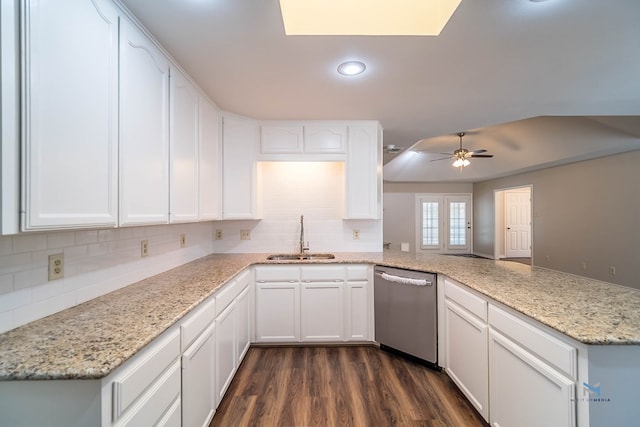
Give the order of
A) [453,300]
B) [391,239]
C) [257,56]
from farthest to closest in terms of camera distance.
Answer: [391,239] → [453,300] → [257,56]

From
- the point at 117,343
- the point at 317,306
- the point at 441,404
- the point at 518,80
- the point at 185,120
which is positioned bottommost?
the point at 441,404

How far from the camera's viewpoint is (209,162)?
243 centimetres

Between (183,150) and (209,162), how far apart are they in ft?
1.66

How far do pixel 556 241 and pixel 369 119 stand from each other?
5.35 metres

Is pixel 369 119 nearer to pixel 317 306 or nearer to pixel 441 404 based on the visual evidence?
pixel 317 306

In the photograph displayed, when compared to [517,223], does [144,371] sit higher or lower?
lower

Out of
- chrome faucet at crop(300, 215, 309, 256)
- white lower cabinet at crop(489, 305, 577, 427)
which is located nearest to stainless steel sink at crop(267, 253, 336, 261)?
chrome faucet at crop(300, 215, 309, 256)

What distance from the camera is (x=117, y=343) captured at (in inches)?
38.1

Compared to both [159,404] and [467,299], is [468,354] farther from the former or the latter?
[159,404]

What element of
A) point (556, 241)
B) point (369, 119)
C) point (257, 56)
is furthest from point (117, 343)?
point (556, 241)

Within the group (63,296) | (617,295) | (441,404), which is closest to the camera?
(63,296)

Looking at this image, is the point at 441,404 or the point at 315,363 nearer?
the point at 441,404

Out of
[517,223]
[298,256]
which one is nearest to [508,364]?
[298,256]

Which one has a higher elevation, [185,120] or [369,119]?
[369,119]
